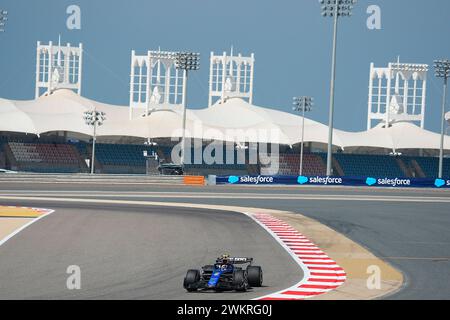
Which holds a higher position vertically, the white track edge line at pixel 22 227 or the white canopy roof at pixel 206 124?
the white canopy roof at pixel 206 124

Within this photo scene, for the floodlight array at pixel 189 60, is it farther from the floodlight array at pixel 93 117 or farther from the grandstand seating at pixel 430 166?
the grandstand seating at pixel 430 166

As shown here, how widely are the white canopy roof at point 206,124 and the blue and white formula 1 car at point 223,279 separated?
75447 mm

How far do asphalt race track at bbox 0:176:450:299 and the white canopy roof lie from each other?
45.7 m

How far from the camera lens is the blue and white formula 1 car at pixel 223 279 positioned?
16.3 metres

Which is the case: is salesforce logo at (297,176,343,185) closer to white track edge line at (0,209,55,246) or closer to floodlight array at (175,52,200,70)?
floodlight array at (175,52,200,70)

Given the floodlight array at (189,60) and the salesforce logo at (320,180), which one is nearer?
the salesforce logo at (320,180)

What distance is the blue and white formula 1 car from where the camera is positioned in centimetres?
1627

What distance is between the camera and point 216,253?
74.8 feet

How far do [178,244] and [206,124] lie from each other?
249 ft

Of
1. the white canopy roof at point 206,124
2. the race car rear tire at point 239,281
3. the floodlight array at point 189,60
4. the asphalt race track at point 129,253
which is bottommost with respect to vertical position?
the asphalt race track at point 129,253

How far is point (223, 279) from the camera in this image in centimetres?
1656

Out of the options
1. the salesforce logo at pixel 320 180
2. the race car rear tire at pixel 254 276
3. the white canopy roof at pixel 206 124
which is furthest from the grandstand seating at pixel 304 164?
the race car rear tire at pixel 254 276

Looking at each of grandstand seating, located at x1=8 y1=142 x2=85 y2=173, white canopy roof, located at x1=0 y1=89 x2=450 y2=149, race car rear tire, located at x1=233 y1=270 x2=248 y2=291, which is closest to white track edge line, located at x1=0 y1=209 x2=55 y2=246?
race car rear tire, located at x1=233 y1=270 x2=248 y2=291
